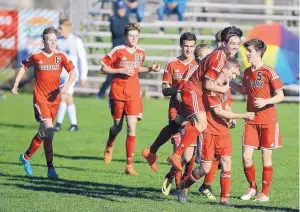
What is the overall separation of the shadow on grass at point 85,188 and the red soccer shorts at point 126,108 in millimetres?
1794

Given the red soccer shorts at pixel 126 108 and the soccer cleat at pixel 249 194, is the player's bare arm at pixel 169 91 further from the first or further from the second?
the soccer cleat at pixel 249 194

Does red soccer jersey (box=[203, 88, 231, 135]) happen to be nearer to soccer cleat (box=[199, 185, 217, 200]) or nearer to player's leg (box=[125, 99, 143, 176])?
soccer cleat (box=[199, 185, 217, 200])

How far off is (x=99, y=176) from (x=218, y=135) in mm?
3122

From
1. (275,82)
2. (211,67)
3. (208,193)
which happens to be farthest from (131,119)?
(211,67)

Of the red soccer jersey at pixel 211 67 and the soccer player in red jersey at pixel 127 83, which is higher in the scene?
the red soccer jersey at pixel 211 67

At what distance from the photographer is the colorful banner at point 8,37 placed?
91.4 ft

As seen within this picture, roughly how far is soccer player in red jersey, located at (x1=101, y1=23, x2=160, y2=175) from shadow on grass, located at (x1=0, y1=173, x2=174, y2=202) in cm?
136

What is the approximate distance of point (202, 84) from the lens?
1093 centimetres

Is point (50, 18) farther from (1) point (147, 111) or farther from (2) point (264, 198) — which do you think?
(2) point (264, 198)

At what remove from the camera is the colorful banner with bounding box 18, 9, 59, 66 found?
27.5 meters

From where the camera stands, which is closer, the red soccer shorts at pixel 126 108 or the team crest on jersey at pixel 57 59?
the team crest on jersey at pixel 57 59

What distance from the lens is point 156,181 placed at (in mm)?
13430

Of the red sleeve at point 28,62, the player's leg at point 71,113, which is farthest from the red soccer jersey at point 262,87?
the player's leg at point 71,113

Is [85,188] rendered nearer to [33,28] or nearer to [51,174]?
A: [51,174]
